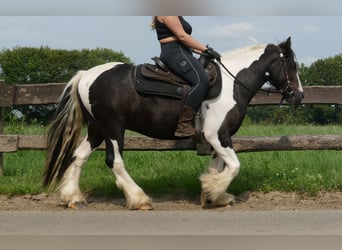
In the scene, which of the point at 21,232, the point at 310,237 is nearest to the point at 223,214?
the point at 310,237

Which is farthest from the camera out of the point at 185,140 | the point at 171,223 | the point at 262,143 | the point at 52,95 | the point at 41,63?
the point at 41,63

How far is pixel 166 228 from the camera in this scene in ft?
15.8

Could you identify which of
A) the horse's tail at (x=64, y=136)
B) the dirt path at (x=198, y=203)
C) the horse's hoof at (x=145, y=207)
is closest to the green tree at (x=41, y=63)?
the horse's tail at (x=64, y=136)

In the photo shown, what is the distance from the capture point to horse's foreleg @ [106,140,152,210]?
6.10m

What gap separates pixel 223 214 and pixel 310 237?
1366 millimetres

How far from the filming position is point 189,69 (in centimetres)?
616

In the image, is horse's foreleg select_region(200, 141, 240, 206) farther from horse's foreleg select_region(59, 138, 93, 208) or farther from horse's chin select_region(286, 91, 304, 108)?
horse's foreleg select_region(59, 138, 93, 208)

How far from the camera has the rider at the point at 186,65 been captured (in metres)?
6.13

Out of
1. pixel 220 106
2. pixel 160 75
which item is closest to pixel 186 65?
pixel 160 75

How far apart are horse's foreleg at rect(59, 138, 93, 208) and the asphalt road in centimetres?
49

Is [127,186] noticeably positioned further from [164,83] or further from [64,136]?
[164,83]

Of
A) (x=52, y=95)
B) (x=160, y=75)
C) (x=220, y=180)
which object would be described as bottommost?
(x=220, y=180)

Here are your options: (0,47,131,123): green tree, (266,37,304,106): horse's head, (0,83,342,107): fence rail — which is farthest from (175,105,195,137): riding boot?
(0,47,131,123): green tree

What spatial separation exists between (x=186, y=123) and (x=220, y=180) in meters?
0.80
